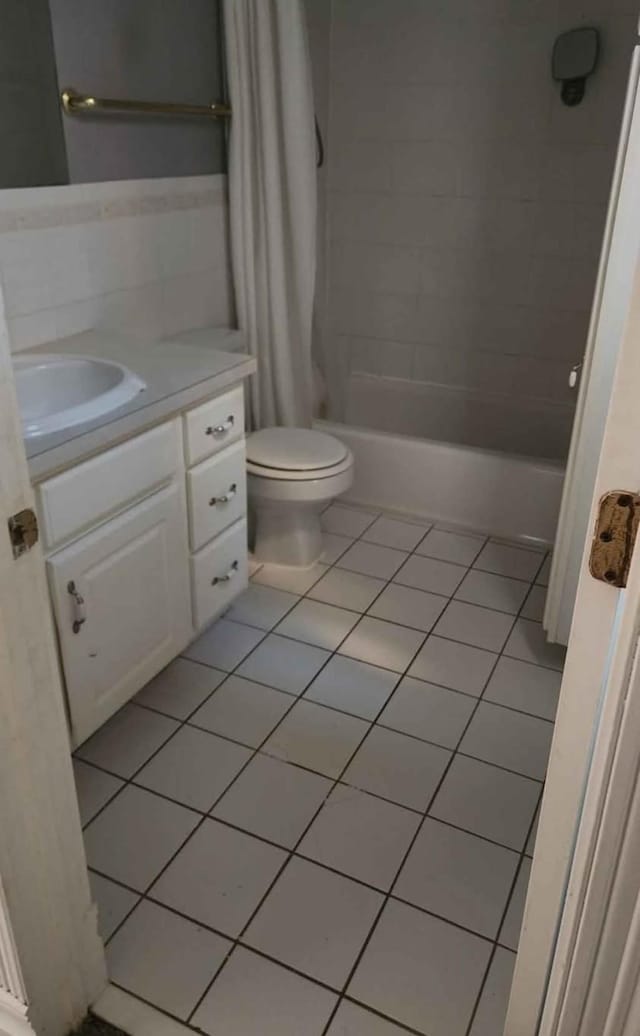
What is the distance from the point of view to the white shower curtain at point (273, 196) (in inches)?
92.0

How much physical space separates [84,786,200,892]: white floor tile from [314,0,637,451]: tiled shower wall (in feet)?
6.95

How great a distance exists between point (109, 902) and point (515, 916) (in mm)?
767

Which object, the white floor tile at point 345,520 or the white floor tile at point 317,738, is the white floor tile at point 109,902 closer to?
the white floor tile at point 317,738

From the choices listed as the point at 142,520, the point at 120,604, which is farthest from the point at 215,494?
the point at 120,604

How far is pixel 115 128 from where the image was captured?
214 centimetres

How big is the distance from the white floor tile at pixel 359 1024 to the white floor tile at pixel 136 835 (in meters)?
0.45

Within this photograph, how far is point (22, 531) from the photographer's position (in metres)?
0.95

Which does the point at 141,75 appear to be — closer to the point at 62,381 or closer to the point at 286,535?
the point at 62,381

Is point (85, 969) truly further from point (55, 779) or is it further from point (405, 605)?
point (405, 605)

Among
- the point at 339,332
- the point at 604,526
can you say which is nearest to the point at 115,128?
the point at 339,332

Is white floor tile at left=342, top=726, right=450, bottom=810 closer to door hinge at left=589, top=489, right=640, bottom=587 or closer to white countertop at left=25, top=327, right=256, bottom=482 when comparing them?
white countertop at left=25, top=327, right=256, bottom=482

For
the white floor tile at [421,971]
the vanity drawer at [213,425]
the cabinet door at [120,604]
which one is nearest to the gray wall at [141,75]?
the vanity drawer at [213,425]

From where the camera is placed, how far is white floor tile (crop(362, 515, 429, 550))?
278cm

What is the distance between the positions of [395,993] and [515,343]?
2.44 m
